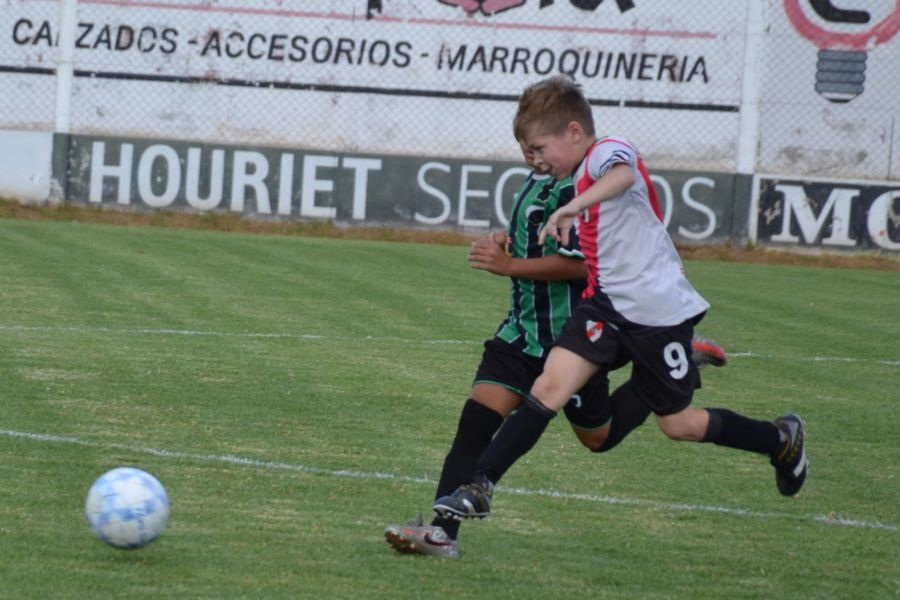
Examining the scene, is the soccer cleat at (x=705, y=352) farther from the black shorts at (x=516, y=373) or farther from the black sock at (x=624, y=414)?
the black shorts at (x=516, y=373)

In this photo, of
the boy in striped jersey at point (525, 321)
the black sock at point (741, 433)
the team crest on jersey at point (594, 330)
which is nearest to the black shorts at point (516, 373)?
the boy in striped jersey at point (525, 321)

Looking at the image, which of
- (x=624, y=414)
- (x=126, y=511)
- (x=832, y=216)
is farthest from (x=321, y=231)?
(x=126, y=511)

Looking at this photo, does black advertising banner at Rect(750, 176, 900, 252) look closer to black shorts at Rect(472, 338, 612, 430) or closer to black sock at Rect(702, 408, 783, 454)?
black sock at Rect(702, 408, 783, 454)

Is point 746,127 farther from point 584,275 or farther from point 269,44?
point 584,275

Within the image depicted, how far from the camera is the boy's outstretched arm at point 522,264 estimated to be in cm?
500

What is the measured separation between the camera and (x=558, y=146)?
196 inches

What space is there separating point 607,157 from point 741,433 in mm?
1100

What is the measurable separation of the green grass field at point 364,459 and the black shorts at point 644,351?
0.52 m

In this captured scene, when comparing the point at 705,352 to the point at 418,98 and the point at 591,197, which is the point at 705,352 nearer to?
the point at 591,197

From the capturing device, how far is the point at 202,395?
7.63 metres

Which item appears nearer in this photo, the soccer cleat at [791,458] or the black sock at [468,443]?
the black sock at [468,443]

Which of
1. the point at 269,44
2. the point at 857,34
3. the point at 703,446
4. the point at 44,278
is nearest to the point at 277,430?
the point at 703,446

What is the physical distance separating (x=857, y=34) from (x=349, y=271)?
26.9ft

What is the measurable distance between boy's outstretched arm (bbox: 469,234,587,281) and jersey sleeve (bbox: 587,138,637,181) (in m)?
0.35
